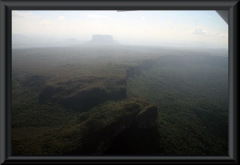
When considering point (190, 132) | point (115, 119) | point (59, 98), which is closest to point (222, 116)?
point (190, 132)

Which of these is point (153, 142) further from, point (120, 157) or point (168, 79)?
point (168, 79)

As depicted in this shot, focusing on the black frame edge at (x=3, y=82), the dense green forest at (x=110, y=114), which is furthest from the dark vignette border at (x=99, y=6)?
the dense green forest at (x=110, y=114)

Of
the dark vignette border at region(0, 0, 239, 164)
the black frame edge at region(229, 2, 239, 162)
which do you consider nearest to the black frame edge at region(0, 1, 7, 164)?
the dark vignette border at region(0, 0, 239, 164)

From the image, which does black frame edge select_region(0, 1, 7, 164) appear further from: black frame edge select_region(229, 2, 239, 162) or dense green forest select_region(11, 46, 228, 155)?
dense green forest select_region(11, 46, 228, 155)

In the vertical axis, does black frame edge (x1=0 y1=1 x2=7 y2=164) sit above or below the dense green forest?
above

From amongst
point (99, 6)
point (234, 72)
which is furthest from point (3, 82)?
point (234, 72)

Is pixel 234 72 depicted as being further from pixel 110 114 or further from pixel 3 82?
pixel 110 114

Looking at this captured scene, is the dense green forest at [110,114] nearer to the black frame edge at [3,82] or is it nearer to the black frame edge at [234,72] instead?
the black frame edge at [234,72]

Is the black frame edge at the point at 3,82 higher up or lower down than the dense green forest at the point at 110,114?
higher up
